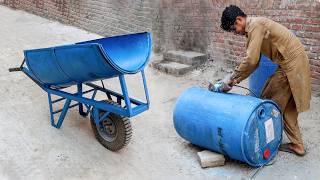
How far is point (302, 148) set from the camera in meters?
4.38

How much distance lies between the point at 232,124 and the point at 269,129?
46 centimetres

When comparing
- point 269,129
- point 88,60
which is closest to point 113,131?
point 88,60

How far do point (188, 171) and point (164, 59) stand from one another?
3.57 meters

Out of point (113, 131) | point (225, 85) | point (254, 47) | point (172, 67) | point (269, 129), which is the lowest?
point (113, 131)

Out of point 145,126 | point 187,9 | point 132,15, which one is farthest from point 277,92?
point 132,15

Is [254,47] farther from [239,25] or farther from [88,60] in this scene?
[88,60]

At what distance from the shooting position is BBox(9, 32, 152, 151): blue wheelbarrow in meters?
4.08

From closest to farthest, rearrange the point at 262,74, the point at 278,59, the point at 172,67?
the point at 278,59 → the point at 262,74 → the point at 172,67

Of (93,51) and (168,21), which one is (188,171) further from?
(168,21)

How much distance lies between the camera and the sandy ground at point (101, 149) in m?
4.27

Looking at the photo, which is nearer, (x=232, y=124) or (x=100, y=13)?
(x=232, y=124)

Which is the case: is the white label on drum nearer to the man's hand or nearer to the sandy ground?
the sandy ground

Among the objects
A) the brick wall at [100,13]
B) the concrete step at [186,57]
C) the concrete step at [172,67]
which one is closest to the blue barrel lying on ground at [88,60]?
the concrete step at [172,67]

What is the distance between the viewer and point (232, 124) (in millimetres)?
3969
